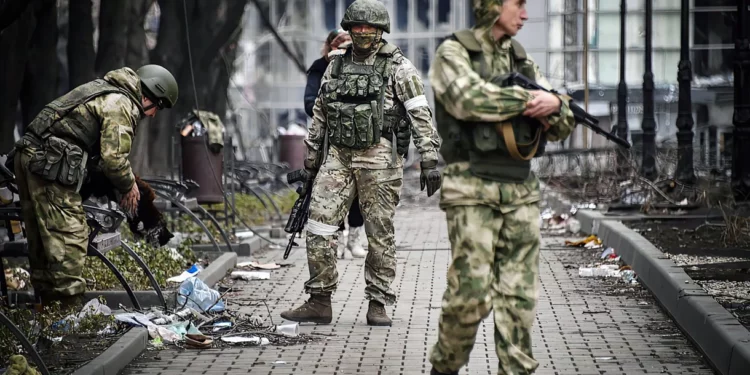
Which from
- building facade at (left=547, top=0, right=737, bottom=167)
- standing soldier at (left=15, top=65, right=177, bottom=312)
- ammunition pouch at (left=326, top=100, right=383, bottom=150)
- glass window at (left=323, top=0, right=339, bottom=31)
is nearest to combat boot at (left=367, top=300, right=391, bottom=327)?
ammunition pouch at (left=326, top=100, right=383, bottom=150)

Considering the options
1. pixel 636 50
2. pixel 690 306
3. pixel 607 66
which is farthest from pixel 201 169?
pixel 607 66

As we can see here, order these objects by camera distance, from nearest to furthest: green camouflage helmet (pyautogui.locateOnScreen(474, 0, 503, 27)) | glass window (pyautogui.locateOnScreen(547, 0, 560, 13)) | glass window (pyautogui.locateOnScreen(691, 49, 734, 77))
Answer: green camouflage helmet (pyautogui.locateOnScreen(474, 0, 503, 27)) < glass window (pyautogui.locateOnScreen(691, 49, 734, 77)) < glass window (pyautogui.locateOnScreen(547, 0, 560, 13))

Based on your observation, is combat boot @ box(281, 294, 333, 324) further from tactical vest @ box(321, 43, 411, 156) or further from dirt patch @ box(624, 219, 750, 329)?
dirt patch @ box(624, 219, 750, 329)

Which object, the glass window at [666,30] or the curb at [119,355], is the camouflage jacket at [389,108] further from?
the glass window at [666,30]

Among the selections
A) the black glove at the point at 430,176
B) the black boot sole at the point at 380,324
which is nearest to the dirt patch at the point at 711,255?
the black glove at the point at 430,176

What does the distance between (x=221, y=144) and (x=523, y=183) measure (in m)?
9.49

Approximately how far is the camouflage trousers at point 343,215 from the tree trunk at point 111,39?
32.4 ft

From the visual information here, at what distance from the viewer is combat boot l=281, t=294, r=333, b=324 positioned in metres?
9.61

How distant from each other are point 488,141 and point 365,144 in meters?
3.07

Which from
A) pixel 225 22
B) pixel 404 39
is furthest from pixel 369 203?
pixel 404 39

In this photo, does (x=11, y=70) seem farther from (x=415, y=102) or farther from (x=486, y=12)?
(x=486, y=12)

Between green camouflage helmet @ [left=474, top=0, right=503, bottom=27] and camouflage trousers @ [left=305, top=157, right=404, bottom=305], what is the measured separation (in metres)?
3.07

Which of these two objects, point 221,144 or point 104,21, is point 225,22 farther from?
point 221,144

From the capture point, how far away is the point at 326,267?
9586 mm
